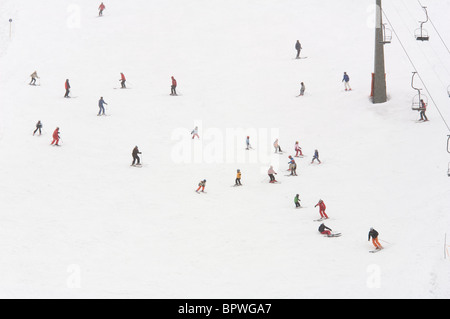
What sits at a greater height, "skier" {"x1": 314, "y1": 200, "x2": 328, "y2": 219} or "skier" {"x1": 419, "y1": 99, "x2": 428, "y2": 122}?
"skier" {"x1": 419, "y1": 99, "x2": 428, "y2": 122}

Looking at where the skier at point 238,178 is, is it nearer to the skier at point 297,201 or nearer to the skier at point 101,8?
the skier at point 297,201

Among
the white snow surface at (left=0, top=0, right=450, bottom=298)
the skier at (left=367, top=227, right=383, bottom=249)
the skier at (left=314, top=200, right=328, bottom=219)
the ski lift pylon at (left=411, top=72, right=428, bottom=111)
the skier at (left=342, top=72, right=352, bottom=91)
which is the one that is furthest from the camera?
the skier at (left=342, top=72, right=352, bottom=91)

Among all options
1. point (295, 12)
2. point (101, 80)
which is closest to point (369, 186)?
point (101, 80)

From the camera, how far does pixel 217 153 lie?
43.4m

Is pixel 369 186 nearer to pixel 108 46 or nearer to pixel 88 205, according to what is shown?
pixel 88 205

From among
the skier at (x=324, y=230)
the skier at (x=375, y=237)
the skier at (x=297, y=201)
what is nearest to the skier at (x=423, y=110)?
the skier at (x=297, y=201)

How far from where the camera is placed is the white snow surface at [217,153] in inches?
1113

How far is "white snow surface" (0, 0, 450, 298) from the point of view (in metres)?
28.3

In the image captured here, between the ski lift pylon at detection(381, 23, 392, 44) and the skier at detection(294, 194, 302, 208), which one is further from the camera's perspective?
the ski lift pylon at detection(381, 23, 392, 44)

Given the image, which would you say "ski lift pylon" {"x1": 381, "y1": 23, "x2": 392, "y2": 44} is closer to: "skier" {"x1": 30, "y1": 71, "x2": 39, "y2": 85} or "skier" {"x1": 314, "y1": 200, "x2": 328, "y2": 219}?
"skier" {"x1": 314, "y1": 200, "x2": 328, "y2": 219}

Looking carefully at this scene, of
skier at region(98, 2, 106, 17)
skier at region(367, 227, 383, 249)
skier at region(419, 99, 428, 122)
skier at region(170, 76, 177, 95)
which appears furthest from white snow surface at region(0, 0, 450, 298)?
A: skier at region(419, 99, 428, 122)

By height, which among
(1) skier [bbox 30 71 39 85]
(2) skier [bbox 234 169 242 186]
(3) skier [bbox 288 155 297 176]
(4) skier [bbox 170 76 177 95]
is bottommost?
(2) skier [bbox 234 169 242 186]
